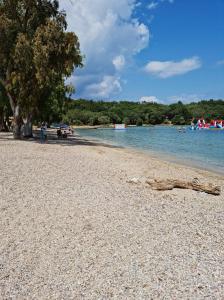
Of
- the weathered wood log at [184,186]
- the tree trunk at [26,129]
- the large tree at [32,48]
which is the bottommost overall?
the weathered wood log at [184,186]

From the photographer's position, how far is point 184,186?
11398mm

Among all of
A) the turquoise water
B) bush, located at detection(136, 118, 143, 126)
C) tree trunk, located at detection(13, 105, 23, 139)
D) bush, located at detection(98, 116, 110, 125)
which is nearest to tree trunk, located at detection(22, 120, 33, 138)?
tree trunk, located at detection(13, 105, 23, 139)

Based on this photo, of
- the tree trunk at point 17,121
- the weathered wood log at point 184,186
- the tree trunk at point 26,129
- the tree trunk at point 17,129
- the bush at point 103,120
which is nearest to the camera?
the weathered wood log at point 184,186

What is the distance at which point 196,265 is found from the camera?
5.35m

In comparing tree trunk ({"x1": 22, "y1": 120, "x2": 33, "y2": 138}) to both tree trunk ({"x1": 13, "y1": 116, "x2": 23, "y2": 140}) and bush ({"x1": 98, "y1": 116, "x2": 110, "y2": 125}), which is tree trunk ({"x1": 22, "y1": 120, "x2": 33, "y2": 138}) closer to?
tree trunk ({"x1": 13, "y1": 116, "x2": 23, "y2": 140})

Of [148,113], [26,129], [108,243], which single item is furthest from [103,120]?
[108,243]

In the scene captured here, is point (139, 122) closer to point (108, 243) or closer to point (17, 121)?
point (17, 121)

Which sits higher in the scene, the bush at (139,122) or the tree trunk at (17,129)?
the tree trunk at (17,129)

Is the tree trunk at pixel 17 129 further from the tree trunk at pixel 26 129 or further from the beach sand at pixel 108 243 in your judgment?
the beach sand at pixel 108 243

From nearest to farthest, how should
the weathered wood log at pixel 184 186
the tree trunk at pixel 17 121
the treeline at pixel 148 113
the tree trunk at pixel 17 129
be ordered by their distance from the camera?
the weathered wood log at pixel 184 186
the tree trunk at pixel 17 121
the tree trunk at pixel 17 129
the treeline at pixel 148 113

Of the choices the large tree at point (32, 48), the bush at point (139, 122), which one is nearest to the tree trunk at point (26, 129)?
the large tree at point (32, 48)

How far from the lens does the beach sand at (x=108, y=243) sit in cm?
466

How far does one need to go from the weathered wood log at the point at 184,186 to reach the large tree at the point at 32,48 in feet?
56.9

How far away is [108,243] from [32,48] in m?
22.6
